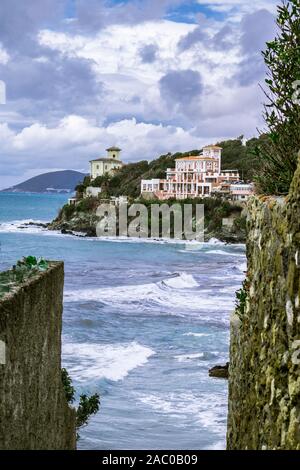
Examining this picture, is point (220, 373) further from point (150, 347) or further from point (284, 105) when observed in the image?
point (284, 105)

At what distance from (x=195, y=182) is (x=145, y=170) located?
23.6 meters

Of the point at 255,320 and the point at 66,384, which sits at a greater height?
the point at 255,320

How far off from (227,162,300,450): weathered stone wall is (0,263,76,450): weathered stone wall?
2.27 meters

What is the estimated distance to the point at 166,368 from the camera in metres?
22.9

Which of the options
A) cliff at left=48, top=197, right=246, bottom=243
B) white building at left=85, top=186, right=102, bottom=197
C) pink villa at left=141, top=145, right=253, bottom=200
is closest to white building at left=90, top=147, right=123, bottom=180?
white building at left=85, top=186, right=102, bottom=197

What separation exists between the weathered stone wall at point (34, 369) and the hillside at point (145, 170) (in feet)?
313

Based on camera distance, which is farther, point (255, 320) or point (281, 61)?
point (281, 61)

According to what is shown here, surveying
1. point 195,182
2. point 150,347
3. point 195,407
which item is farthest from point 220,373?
point 195,182

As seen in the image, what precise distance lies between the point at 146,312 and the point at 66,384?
22350mm

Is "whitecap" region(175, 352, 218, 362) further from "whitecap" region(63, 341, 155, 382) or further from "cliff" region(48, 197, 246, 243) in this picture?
"cliff" region(48, 197, 246, 243)

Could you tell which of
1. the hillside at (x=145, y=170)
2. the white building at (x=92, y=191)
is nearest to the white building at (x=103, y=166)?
the hillside at (x=145, y=170)

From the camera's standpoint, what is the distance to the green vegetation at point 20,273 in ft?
23.2

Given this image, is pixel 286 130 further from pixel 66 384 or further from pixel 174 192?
pixel 174 192

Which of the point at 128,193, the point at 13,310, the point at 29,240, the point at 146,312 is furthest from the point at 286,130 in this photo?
the point at 128,193
